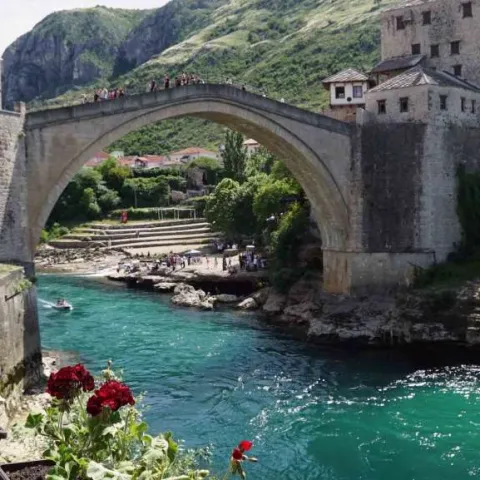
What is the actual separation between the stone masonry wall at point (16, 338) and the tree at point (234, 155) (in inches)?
1796

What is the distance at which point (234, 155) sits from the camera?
66000 mm

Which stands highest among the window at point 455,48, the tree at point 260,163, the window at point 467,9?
the window at point 467,9

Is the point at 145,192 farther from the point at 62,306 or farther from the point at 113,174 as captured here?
the point at 62,306

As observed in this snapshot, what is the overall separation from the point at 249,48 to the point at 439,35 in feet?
296

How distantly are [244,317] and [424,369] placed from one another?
11.4 meters

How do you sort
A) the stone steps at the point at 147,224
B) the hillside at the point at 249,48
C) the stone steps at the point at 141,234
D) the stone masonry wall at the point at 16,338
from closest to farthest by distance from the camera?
the stone masonry wall at the point at 16,338, the stone steps at the point at 141,234, the stone steps at the point at 147,224, the hillside at the point at 249,48

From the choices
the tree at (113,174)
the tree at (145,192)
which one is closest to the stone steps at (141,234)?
the tree at (145,192)

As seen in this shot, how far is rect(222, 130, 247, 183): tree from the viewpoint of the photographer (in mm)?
65438

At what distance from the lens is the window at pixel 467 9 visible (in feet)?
102

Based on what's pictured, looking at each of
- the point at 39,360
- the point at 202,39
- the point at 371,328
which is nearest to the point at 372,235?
the point at 371,328

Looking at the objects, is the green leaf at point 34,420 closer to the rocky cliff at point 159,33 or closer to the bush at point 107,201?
the bush at point 107,201

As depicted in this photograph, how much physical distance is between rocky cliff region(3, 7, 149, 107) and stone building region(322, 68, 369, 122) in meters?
127

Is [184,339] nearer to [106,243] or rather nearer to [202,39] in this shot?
→ [106,243]

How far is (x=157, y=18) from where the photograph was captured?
162 meters
